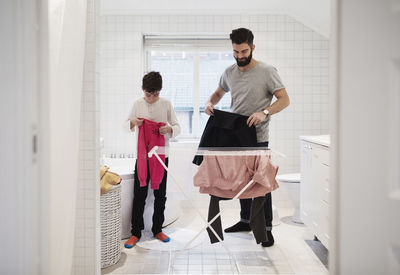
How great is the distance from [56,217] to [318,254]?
212 centimetres

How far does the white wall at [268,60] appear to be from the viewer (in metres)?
4.57

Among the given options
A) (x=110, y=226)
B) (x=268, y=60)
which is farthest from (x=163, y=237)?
(x=268, y=60)

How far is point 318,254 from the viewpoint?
3025 mm

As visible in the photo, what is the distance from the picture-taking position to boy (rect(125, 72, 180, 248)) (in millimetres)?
3279

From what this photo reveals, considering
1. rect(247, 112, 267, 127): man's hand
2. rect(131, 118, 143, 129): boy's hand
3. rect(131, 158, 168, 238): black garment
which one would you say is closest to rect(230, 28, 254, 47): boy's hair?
rect(247, 112, 267, 127): man's hand

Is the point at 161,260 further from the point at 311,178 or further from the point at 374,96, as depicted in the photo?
the point at 374,96

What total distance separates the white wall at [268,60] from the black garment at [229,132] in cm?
197

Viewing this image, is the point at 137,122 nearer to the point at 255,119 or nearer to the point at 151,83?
the point at 151,83

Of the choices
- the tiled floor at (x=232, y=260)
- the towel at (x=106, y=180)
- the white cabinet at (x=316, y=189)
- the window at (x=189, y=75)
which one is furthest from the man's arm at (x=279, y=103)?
the window at (x=189, y=75)

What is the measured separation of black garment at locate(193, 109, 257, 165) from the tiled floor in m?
0.41

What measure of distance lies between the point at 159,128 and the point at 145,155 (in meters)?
0.25

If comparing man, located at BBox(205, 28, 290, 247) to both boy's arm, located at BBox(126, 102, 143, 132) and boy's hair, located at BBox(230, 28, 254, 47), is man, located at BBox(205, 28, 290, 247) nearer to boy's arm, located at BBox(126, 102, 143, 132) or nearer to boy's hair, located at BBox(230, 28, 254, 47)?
boy's hair, located at BBox(230, 28, 254, 47)

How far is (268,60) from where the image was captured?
4578 millimetres

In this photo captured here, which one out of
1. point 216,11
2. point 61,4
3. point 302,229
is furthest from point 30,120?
point 216,11
